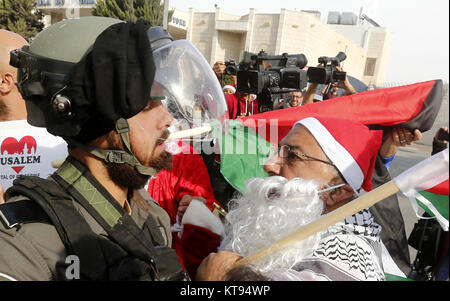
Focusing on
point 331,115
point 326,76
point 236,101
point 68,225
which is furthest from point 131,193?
point 236,101

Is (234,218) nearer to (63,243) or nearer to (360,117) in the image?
(63,243)

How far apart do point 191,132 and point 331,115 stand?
5.04ft

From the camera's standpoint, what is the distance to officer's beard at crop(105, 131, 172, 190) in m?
1.41

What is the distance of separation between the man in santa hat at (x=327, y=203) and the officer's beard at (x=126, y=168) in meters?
0.48

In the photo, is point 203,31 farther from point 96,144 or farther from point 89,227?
point 89,227

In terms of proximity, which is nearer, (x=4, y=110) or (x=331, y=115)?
(x=4, y=110)

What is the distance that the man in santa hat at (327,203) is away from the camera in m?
1.23

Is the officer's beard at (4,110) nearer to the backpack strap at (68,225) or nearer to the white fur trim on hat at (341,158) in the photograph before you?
the backpack strap at (68,225)

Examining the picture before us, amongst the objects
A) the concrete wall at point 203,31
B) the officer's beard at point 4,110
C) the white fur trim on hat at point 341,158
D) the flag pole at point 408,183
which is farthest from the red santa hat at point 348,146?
the concrete wall at point 203,31

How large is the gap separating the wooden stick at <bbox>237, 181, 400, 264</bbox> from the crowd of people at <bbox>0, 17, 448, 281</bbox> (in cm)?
9

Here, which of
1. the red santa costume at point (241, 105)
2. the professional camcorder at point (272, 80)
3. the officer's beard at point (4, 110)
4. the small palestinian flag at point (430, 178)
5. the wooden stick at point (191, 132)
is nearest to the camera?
the small palestinian flag at point (430, 178)

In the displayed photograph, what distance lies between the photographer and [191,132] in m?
1.64
